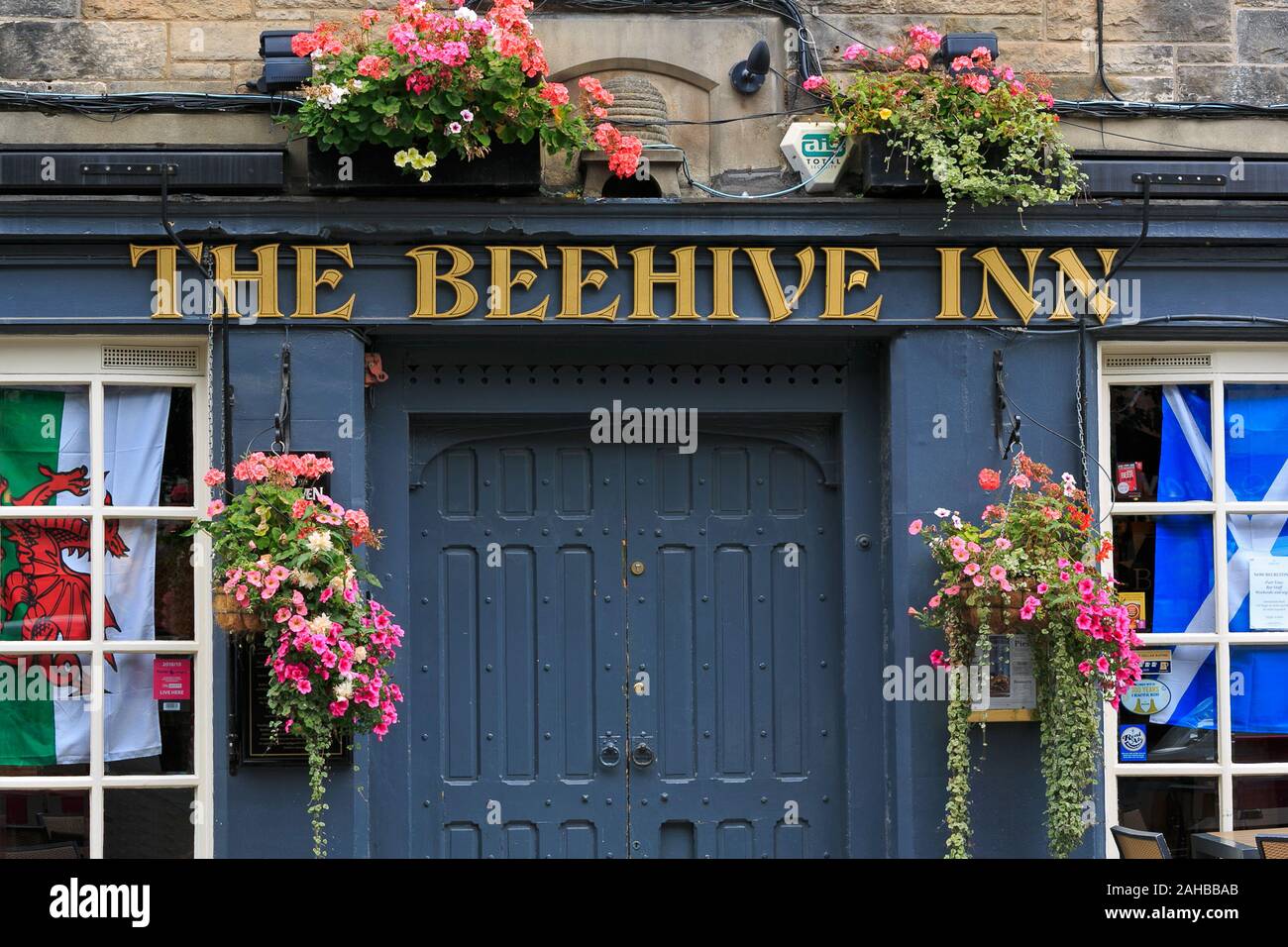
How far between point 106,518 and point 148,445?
368 mm

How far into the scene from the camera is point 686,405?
22.1 ft

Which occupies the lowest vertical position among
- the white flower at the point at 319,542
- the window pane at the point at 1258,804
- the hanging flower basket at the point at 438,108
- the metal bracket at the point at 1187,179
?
the window pane at the point at 1258,804

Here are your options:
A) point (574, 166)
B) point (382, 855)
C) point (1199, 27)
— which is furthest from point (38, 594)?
point (1199, 27)

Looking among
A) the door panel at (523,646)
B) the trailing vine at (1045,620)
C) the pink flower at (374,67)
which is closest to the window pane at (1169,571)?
the trailing vine at (1045,620)

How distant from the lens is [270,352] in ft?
20.9

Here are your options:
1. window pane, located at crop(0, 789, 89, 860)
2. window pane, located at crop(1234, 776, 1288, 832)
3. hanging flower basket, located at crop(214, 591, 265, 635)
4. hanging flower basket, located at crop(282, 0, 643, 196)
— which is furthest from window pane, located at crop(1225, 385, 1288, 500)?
window pane, located at crop(0, 789, 89, 860)

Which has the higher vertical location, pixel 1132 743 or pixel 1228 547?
pixel 1228 547

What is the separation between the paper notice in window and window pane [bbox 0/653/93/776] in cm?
516

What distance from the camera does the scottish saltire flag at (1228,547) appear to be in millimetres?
6672

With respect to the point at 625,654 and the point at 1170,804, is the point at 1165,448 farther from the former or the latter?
the point at 625,654

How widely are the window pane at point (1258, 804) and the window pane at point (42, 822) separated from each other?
508 centimetres

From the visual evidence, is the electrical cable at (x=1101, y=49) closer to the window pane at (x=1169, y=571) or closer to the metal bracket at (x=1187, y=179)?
the metal bracket at (x=1187, y=179)

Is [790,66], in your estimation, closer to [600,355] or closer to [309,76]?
[600,355]

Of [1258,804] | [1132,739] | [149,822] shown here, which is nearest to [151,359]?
[149,822]
